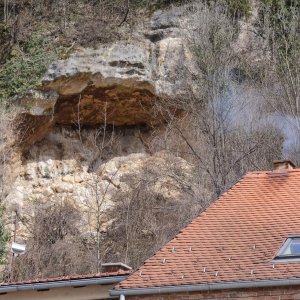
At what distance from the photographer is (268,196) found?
1352 centimetres

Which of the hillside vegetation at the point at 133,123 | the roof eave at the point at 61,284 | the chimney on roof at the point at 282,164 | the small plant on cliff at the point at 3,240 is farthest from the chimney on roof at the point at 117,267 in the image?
the hillside vegetation at the point at 133,123

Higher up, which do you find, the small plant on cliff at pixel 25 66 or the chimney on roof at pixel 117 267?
the small plant on cliff at pixel 25 66

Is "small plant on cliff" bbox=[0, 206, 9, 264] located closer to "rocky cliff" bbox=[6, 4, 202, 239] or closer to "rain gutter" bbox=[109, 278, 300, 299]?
"rocky cliff" bbox=[6, 4, 202, 239]

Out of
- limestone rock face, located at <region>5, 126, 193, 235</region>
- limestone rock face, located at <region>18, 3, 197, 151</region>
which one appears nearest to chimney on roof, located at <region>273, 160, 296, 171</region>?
→ limestone rock face, located at <region>5, 126, 193, 235</region>

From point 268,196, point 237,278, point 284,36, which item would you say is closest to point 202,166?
point 284,36

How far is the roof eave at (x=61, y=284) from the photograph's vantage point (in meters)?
13.1

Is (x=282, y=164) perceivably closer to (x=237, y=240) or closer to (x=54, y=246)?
(x=237, y=240)

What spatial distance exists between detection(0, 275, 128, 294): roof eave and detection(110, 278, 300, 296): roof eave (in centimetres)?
121

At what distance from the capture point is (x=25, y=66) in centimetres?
2752

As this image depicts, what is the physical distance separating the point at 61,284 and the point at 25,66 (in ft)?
49.9

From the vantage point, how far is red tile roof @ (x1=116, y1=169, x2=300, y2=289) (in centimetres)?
1165

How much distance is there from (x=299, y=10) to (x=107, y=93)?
7234 mm

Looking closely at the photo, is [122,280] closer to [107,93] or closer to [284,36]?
[107,93]

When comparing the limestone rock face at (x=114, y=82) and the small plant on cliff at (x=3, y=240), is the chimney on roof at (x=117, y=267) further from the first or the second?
the limestone rock face at (x=114, y=82)
